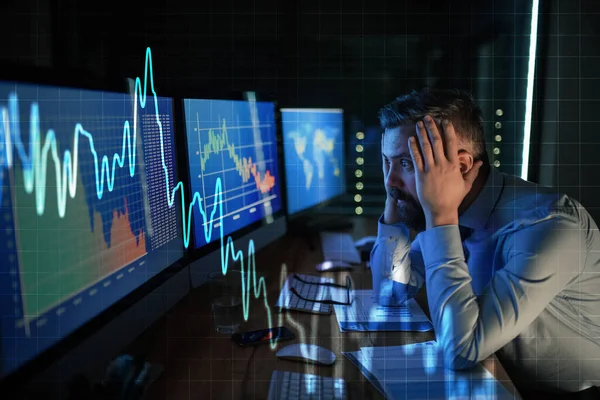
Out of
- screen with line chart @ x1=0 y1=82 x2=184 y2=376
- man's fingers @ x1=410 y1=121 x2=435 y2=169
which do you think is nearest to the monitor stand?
man's fingers @ x1=410 y1=121 x2=435 y2=169

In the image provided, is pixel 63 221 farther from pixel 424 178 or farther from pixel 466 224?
pixel 466 224

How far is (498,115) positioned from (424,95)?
18cm

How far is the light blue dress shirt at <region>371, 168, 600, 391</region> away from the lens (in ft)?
4.23

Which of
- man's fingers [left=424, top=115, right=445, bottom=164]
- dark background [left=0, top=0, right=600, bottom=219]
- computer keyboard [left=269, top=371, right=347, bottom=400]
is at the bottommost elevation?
computer keyboard [left=269, top=371, right=347, bottom=400]

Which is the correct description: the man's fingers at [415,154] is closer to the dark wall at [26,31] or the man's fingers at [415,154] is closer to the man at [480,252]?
the man at [480,252]

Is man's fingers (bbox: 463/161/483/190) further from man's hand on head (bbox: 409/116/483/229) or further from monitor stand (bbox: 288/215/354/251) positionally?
monitor stand (bbox: 288/215/354/251)

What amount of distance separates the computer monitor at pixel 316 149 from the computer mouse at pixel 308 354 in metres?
0.36

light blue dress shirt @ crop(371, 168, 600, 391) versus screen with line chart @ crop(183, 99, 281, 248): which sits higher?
screen with line chart @ crop(183, 99, 281, 248)

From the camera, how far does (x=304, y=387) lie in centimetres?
120

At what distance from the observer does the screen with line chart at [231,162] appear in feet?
4.31

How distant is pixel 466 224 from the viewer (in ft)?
4.35

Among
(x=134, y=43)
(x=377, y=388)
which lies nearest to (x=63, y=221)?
(x=134, y=43)

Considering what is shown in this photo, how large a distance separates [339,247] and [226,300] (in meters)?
0.32

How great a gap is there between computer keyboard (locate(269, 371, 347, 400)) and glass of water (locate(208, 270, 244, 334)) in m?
0.22
